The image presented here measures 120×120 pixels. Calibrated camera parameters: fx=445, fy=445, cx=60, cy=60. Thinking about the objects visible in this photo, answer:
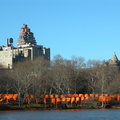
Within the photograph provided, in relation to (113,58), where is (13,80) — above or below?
below

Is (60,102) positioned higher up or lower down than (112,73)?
lower down

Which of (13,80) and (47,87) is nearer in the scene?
(13,80)

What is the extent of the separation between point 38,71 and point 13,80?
20.8 meters

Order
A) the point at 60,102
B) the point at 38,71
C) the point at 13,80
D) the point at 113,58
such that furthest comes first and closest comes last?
the point at 113,58
the point at 38,71
the point at 13,80
the point at 60,102

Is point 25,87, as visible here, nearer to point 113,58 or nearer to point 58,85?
point 58,85

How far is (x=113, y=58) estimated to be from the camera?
17900cm

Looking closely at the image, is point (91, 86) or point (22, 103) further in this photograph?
point (91, 86)

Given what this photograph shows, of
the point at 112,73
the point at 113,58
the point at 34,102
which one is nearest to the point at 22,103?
the point at 34,102

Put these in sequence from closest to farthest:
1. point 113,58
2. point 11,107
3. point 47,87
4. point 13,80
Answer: point 11,107, point 13,80, point 47,87, point 113,58

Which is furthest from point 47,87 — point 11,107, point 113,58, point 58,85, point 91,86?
point 113,58

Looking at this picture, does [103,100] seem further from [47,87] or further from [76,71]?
[76,71]

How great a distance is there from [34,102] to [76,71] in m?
36.6

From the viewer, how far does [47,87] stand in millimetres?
120062

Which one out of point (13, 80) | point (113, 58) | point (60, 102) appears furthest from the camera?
point (113, 58)
